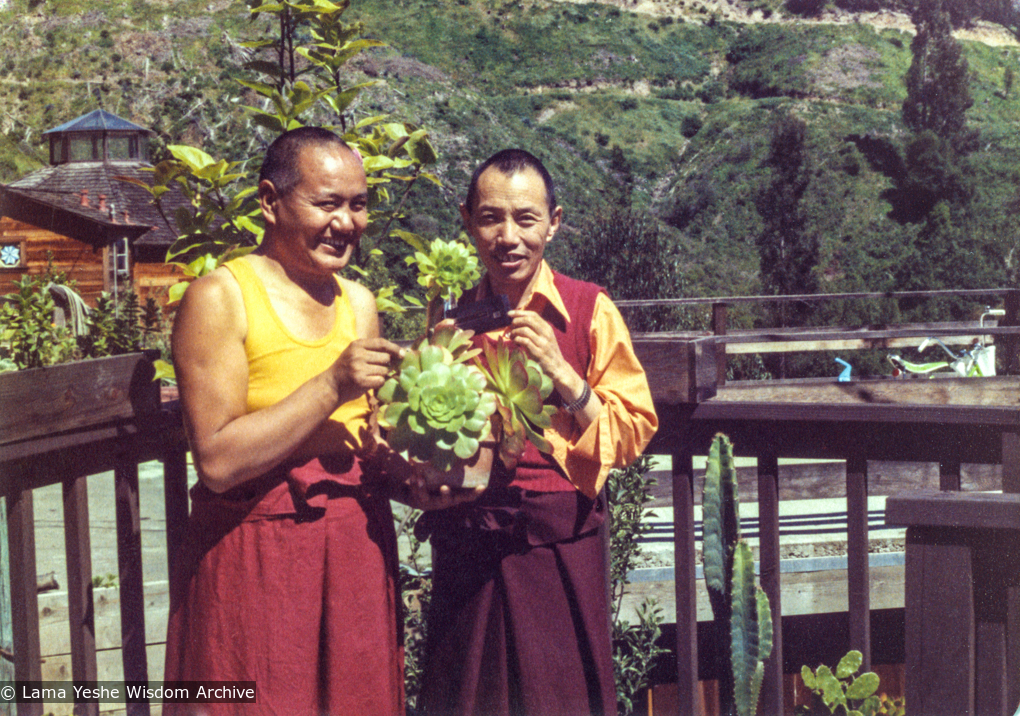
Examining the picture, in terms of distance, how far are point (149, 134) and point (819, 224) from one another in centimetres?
1548

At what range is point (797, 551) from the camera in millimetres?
4645

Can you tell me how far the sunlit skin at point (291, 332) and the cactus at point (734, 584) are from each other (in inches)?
25.0

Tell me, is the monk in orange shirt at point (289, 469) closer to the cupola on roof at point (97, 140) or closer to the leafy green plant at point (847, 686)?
the leafy green plant at point (847, 686)

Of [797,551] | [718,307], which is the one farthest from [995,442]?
[718,307]

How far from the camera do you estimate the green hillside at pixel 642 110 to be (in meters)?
2.73

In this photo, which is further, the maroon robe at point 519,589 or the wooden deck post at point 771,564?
the wooden deck post at point 771,564

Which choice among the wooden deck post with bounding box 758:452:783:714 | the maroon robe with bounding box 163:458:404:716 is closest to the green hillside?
the maroon robe with bounding box 163:458:404:716

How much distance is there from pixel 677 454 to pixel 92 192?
6.38ft

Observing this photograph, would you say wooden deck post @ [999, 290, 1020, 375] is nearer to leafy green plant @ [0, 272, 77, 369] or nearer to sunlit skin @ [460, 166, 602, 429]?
sunlit skin @ [460, 166, 602, 429]

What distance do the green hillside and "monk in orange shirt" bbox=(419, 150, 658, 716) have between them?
1050 millimetres

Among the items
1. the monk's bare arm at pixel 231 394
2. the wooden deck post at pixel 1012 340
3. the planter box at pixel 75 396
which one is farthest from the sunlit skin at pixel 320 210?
the wooden deck post at pixel 1012 340

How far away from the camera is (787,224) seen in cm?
1627

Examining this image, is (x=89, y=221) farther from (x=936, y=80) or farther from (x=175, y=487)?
(x=936, y=80)

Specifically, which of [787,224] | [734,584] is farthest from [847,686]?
[787,224]
